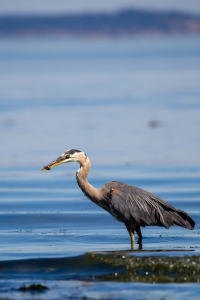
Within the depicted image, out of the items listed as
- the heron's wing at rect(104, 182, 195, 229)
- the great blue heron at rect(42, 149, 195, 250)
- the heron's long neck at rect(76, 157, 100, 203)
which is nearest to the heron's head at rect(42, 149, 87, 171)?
the great blue heron at rect(42, 149, 195, 250)

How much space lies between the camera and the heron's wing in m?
11.1

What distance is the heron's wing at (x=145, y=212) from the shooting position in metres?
11.1

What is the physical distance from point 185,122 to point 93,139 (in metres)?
5.80

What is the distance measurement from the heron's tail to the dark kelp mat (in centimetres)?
172

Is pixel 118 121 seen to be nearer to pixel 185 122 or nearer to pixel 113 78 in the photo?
pixel 185 122

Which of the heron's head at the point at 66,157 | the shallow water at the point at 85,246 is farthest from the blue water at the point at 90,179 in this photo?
the heron's head at the point at 66,157

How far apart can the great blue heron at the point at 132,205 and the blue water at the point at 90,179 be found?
36 centimetres

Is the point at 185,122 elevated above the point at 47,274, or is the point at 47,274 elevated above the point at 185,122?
the point at 185,122

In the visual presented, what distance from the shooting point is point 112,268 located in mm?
9102

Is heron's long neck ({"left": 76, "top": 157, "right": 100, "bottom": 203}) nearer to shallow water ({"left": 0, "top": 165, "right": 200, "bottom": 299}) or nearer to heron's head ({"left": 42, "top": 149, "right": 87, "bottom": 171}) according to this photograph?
heron's head ({"left": 42, "top": 149, "right": 87, "bottom": 171})

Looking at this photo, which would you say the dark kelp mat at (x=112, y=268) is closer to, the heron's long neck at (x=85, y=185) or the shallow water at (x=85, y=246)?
the shallow water at (x=85, y=246)

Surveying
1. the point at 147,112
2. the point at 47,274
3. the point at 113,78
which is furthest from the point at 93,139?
the point at 113,78

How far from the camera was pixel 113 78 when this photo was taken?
191 feet

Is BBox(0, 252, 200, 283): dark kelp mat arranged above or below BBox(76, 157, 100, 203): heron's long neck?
below
